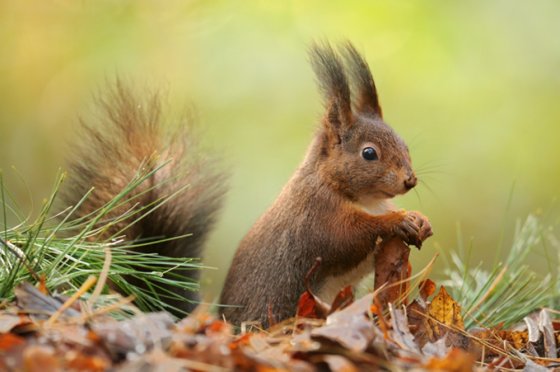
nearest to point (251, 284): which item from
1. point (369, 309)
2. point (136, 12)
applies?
point (369, 309)

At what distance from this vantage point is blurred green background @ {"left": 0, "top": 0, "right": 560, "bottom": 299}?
178 inches

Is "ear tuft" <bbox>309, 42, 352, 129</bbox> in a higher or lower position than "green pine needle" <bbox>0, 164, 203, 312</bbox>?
higher

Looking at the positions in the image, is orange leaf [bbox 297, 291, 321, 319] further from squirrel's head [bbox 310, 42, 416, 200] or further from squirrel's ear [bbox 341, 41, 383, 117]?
squirrel's ear [bbox 341, 41, 383, 117]

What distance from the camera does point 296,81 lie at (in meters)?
4.64

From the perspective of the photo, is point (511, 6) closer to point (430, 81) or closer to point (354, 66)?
point (430, 81)

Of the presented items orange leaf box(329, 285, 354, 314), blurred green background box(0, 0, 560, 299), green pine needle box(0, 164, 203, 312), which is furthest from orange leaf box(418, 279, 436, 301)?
blurred green background box(0, 0, 560, 299)

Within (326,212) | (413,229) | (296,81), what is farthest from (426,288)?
(296,81)

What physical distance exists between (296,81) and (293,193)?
2465 millimetres

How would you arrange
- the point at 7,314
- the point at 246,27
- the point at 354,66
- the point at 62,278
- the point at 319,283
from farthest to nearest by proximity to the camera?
1. the point at 246,27
2. the point at 354,66
3. the point at 319,283
4. the point at 62,278
5. the point at 7,314

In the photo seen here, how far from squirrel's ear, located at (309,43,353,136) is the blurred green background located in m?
2.13

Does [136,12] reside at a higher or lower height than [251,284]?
higher

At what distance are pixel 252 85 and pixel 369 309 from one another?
329cm

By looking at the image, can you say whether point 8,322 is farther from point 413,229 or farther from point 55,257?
point 413,229

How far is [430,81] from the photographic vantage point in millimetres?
4578
